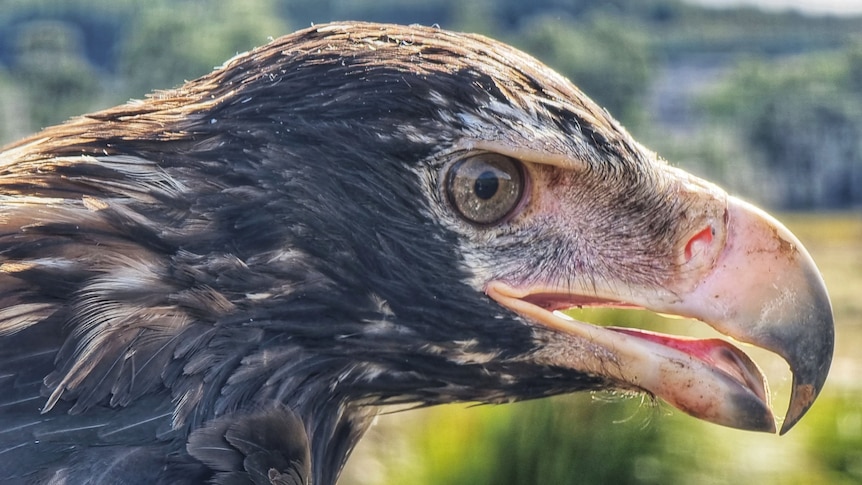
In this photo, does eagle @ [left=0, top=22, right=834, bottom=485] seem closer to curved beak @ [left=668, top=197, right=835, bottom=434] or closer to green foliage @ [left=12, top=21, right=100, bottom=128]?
curved beak @ [left=668, top=197, right=835, bottom=434]

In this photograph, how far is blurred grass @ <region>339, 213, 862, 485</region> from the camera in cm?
478

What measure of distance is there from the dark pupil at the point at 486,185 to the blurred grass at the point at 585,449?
7.80ft

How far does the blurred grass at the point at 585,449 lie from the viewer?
15.7 ft

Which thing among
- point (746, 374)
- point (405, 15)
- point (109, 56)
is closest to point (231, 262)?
point (746, 374)

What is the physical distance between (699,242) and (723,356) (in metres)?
0.28

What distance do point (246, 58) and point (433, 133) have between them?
0.57m

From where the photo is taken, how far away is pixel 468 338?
2031 millimetres

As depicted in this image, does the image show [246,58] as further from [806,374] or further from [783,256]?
[806,374]

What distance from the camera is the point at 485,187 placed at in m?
1.95

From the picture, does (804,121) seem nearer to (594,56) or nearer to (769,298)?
(594,56)

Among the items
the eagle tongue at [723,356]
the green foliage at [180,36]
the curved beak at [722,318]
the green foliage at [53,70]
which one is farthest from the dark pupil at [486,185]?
the green foliage at [53,70]

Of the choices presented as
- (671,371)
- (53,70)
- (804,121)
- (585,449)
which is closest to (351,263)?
(671,371)

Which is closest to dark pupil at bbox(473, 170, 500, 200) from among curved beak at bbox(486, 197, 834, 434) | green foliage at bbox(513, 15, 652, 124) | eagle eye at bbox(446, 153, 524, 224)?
eagle eye at bbox(446, 153, 524, 224)

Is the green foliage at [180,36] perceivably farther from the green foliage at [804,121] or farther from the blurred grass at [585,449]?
the blurred grass at [585,449]
